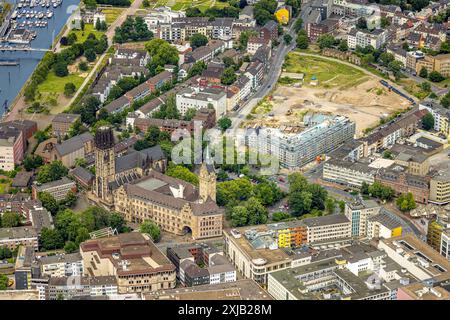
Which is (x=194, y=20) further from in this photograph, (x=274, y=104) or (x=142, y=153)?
(x=142, y=153)

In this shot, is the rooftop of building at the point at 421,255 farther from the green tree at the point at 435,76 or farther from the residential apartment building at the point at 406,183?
the green tree at the point at 435,76

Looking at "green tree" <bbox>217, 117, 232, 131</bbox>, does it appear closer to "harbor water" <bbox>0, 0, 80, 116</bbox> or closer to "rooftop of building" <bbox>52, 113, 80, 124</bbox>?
"rooftop of building" <bbox>52, 113, 80, 124</bbox>

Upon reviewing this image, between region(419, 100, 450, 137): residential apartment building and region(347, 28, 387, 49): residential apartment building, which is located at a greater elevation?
region(347, 28, 387, 49): residential apartment building

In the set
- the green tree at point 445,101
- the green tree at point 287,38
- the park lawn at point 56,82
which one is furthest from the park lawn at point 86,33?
the green tree at point 445,101

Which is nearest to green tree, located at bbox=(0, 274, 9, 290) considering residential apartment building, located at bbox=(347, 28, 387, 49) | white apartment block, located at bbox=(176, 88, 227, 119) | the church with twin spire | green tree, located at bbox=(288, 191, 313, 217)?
the church with twin spire

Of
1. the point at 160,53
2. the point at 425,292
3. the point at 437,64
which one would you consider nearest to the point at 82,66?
the point at 160,53
